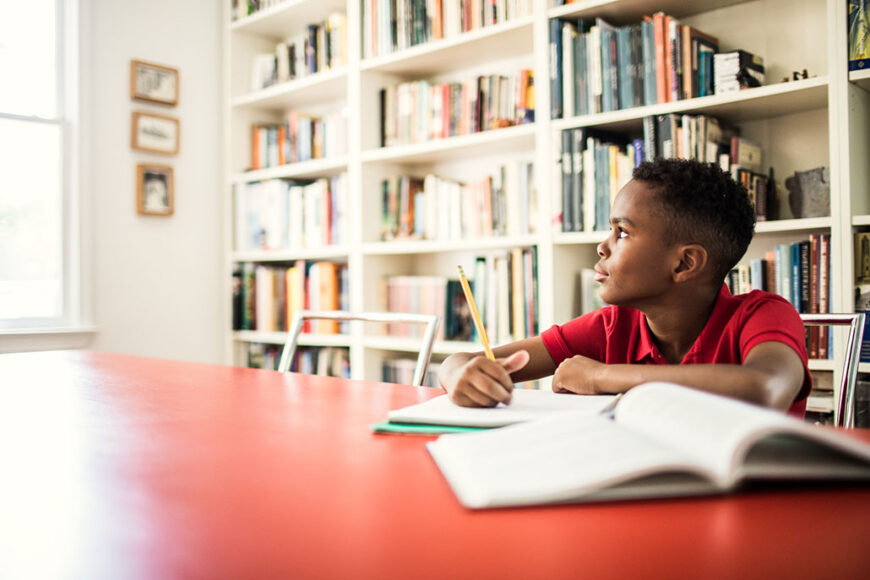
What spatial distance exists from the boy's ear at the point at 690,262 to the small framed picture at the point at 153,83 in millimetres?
2825

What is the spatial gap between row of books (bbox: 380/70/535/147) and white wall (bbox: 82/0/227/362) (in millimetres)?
1045

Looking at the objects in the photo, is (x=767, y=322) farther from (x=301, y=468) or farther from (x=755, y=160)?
(x=755, y=160)

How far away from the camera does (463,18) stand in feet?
8.84

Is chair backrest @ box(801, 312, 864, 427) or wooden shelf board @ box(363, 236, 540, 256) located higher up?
wooden shelf board @ box(363, 236, 540, 256)

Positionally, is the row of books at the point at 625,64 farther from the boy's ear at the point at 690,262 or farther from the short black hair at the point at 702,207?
the boy's ear at the point at 690,262

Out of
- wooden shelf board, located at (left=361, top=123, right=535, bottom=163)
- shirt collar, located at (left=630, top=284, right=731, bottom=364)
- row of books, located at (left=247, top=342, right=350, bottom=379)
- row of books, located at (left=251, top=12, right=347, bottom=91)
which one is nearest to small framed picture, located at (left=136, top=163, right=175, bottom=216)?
row of books, located at (left=251, top=12, right=347, bottom=91)

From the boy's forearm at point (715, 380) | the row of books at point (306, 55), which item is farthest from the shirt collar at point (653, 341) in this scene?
the row of books at point (306, 55)

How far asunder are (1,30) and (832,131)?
10.2 feet

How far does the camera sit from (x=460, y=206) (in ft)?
9.12

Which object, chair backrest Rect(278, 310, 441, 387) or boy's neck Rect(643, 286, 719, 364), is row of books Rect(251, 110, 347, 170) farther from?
boy's neck Rect(643, 286, 719, 364)

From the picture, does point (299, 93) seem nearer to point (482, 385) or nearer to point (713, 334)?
point (713, 334)

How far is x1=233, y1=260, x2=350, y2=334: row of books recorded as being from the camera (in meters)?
3.22

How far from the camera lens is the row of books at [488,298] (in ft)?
8.21

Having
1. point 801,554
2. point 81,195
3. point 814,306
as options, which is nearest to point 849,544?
point 801,554
